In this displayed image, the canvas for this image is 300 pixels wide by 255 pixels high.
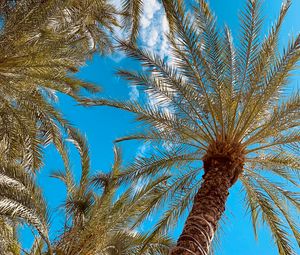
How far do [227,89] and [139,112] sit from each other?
181cm

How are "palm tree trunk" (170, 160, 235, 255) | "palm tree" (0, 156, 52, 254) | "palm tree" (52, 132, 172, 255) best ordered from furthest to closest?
"palm tree" (52, 132, 172, 255)
"palm tree" (0, 156, 52, 254)
"palm tree trunk" (170, 160, 235, 255)

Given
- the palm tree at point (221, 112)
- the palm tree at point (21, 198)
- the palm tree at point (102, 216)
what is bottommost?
the palm tree at point (21, 198)

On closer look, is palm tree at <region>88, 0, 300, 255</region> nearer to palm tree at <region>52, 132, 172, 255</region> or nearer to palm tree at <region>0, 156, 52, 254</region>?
palm tree at <region>52, 132, 172, 255</region>

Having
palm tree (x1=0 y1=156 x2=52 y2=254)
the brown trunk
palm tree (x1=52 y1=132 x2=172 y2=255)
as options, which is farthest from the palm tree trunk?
palm tree (x1=0 y1=156 x2=52 y2=254)

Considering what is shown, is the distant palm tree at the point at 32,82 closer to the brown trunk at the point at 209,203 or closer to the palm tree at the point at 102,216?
the palm tree at the point at 102,216

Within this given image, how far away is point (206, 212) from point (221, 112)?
2.23 meters

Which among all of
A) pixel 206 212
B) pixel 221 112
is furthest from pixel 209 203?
pixel 221 112

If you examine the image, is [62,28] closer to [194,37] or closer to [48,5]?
[48,5]

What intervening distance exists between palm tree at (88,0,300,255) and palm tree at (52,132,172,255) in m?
1.05

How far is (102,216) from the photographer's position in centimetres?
1027

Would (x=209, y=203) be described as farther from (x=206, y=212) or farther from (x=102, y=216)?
(x=102, y=216)

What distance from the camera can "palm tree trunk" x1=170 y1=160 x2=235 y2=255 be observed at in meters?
6.06

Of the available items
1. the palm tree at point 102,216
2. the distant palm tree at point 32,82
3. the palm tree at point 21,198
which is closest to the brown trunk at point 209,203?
the palm tree at point 102,216

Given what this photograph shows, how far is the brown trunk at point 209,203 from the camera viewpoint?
610 centimetres
